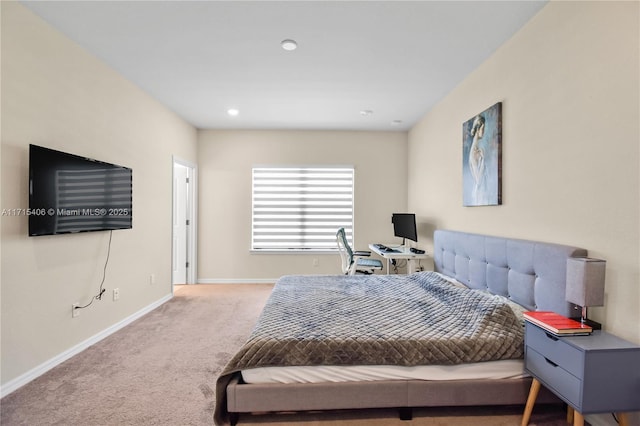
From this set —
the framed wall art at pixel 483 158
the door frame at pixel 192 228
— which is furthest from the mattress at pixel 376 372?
the door frame at pixel 192 228

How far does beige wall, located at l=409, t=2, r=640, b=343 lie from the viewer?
155cm

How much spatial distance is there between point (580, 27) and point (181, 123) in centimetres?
457

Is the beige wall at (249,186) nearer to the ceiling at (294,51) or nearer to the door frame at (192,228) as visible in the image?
the door frame at (192,228)

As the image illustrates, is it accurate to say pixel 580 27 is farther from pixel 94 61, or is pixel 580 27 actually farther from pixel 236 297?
pixel 236 297

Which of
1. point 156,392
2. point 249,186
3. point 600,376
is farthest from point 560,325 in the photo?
point 249,186

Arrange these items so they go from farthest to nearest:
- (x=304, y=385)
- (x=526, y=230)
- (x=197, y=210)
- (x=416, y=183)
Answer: (x=197, y=210) < (x=416, y=183) < (x=526, y=230) < (x=304, y=385)

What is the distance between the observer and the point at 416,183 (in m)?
4.76

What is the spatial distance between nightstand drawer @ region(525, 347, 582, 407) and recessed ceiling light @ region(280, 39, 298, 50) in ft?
8.82

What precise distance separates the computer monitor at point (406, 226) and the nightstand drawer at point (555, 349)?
242cm

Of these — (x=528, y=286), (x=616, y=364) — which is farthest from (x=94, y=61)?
(x=616, y=364)

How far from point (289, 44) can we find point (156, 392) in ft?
9.17

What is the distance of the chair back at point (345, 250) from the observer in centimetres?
421

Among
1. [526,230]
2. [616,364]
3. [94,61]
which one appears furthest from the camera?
[94,61]

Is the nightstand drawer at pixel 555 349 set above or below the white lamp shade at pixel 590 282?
below
